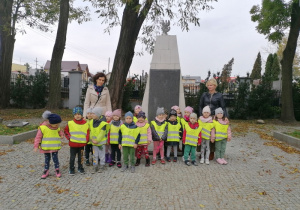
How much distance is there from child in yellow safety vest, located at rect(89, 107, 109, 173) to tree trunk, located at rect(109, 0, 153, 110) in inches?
278

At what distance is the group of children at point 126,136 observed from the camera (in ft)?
14.6

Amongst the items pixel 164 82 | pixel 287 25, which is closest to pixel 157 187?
pixel 164 82

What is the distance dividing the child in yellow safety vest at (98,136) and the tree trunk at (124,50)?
7065 mm

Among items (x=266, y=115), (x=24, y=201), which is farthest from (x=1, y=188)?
(x=266, y=115)

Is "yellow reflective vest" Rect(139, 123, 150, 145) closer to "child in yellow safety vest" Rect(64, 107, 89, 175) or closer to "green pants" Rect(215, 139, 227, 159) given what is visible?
"child in yellow safety vest" Rect(64, 107, 89, 175)

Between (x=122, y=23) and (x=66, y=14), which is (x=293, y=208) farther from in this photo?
(x=66, y=14)

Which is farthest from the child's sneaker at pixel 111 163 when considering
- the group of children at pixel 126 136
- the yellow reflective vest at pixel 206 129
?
the yellow reflective vest at pixel 206 129

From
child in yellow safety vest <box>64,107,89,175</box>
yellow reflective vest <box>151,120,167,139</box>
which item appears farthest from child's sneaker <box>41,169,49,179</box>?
yellow reflective vest <box>151,120,167,139</box>

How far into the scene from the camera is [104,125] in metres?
4.80

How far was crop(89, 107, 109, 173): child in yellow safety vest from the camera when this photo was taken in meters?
4.73

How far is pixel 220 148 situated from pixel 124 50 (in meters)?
7.66

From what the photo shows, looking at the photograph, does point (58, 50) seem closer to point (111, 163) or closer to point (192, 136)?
point (111, 163)

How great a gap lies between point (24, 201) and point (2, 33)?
1501cm

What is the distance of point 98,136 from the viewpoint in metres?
4.72
